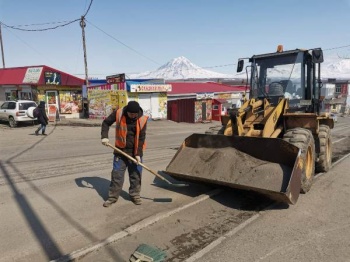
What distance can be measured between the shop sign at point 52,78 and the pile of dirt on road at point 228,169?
2052cm

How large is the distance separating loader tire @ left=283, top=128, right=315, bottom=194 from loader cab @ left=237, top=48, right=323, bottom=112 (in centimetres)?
155

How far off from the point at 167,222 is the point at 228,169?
5.42ft

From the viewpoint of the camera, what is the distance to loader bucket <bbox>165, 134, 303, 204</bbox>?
537 centimetres

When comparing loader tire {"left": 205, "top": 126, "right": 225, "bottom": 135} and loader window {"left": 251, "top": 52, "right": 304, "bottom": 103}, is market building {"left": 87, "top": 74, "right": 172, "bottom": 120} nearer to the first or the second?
loader window {"left": 251, "top": 52, "right": 304, "bottom": 103}

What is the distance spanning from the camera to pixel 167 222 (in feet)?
16.1

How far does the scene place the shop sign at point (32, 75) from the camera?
24.5 meters

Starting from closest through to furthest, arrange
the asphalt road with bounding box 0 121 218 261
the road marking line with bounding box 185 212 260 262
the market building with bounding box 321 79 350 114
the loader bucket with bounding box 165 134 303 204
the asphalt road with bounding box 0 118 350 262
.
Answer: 1. the road marking line with bounding box 185 212 260 262
2. the asphalt road with bounding box 0 118 350 262
3. the asphalt road with bounding box 0 121 218 261
4. the loader bucket with bounding box 165 134 303 204
5. the market building with bounding box 321 79 350 114

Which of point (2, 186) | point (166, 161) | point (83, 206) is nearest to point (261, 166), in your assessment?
point (83, 206)

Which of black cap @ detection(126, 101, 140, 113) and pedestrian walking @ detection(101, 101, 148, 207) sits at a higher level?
black cap @ detection(126, 101, 140, 113)

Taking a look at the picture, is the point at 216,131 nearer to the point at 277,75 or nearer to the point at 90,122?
the point at 277,75

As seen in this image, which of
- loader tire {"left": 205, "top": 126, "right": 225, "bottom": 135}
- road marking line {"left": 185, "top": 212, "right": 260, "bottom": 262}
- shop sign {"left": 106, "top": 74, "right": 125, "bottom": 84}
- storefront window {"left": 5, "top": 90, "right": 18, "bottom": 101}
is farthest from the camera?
storefront window {"left": 5, "top": 90, "right": 18, "bottom": 101}

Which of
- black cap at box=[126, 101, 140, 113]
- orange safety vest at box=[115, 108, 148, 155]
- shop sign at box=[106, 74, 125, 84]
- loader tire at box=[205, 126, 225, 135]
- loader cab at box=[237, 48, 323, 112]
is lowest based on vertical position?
loader tire at box=[205, 126, 225, 135]

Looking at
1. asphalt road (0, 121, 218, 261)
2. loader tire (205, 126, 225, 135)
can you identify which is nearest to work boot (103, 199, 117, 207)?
asphalt road (0, 121, 218, 261)

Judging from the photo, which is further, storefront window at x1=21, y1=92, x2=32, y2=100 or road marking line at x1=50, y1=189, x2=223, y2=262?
storefront window at x1=21, y1=92, x2=32, y2=100
